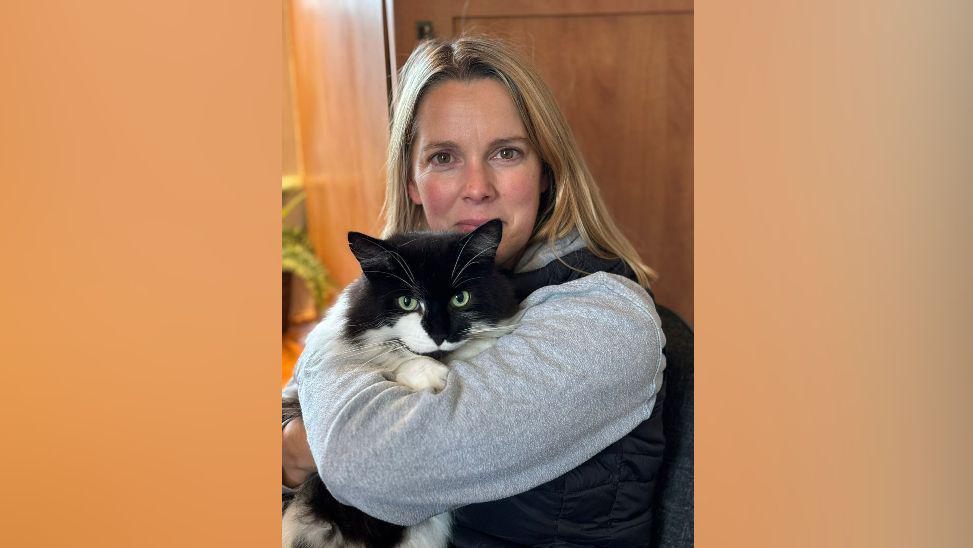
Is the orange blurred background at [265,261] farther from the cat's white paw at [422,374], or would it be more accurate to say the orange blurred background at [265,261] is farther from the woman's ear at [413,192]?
the woman's ear at [413,192]

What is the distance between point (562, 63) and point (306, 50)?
1324 mm

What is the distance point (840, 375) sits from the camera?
677mm

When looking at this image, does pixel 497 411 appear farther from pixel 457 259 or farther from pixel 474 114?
pixel 474 114

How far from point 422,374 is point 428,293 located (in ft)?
0.46

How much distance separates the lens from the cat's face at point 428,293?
1.15 m

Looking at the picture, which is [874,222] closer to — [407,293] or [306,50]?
[407,293]

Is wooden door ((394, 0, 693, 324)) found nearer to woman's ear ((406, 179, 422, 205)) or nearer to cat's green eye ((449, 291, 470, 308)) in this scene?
woman's ear ((406, 179, 422, 205))

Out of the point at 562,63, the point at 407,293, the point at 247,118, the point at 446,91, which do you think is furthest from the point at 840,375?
the point at 562,63

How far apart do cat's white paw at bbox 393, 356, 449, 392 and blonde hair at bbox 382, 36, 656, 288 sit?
34cm

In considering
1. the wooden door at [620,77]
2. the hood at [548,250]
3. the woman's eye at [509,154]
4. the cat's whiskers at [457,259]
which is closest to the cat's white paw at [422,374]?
the cat's whiskers at [457,259]

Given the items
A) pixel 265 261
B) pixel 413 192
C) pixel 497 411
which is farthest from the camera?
pixel 413 192

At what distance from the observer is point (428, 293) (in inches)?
45.6

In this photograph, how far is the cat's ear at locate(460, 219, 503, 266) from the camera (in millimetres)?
1152

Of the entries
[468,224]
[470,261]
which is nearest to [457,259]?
[470,261]
